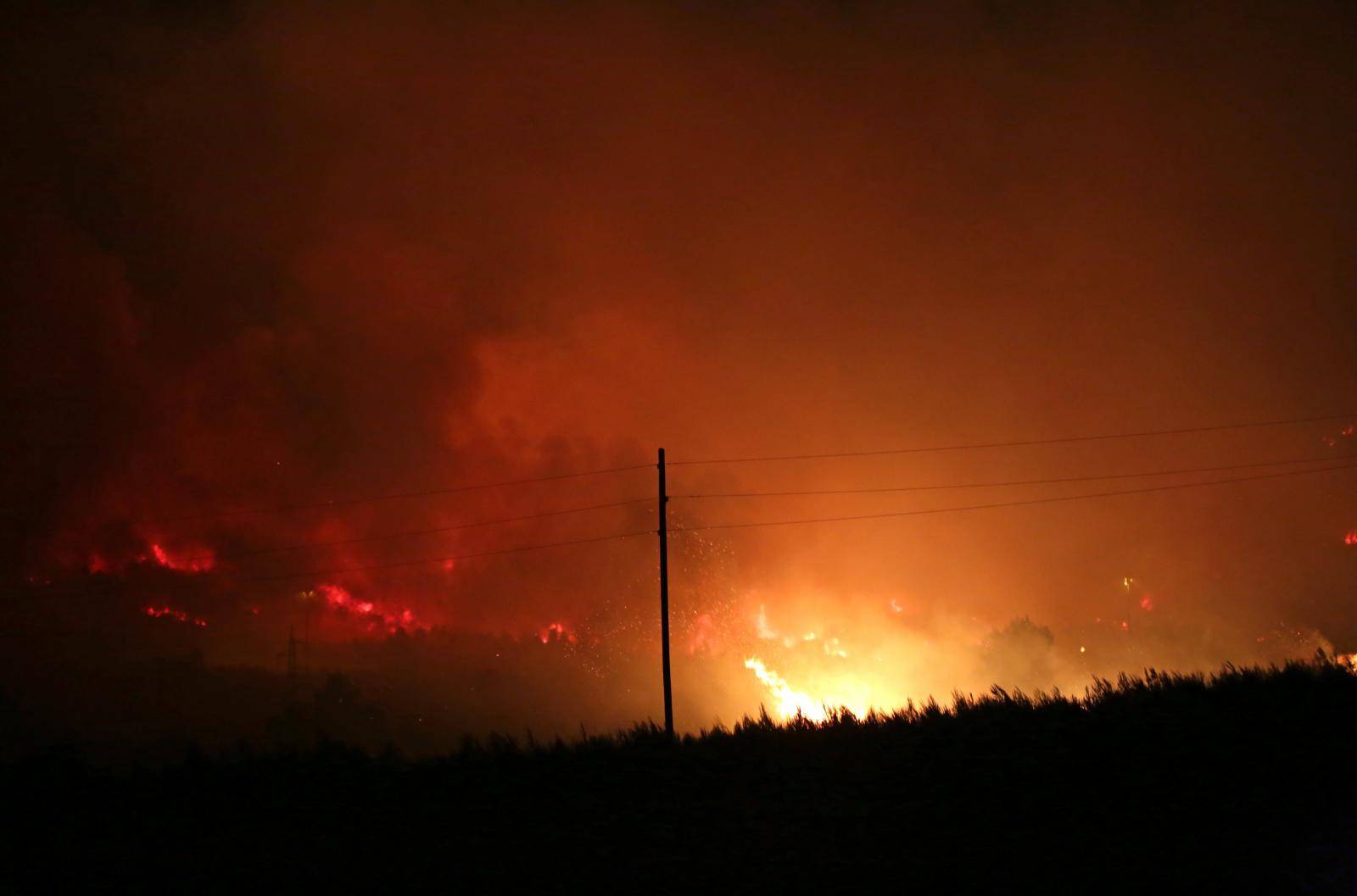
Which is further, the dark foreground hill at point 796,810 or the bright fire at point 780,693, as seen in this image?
the bright fire at point 780,693

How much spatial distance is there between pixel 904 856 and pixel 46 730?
7679cm

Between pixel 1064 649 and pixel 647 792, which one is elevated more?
pixel 1064 649

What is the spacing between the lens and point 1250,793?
11000 millimetres

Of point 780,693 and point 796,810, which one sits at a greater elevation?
point 780,693

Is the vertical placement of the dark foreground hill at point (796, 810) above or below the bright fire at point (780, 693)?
below

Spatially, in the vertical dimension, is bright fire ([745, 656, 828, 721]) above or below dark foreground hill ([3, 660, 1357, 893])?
above

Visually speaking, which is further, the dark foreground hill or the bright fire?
the bright fire

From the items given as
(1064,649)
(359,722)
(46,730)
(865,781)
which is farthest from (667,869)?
(1064,649)

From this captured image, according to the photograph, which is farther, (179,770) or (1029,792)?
(179,770)

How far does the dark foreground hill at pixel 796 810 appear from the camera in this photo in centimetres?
962

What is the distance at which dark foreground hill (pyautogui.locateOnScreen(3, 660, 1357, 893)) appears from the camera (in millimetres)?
9625

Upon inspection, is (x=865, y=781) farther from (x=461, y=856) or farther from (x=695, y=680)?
(x=695, y=680)

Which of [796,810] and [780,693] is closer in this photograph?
[796,810]

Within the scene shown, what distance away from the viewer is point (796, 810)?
1161cm
